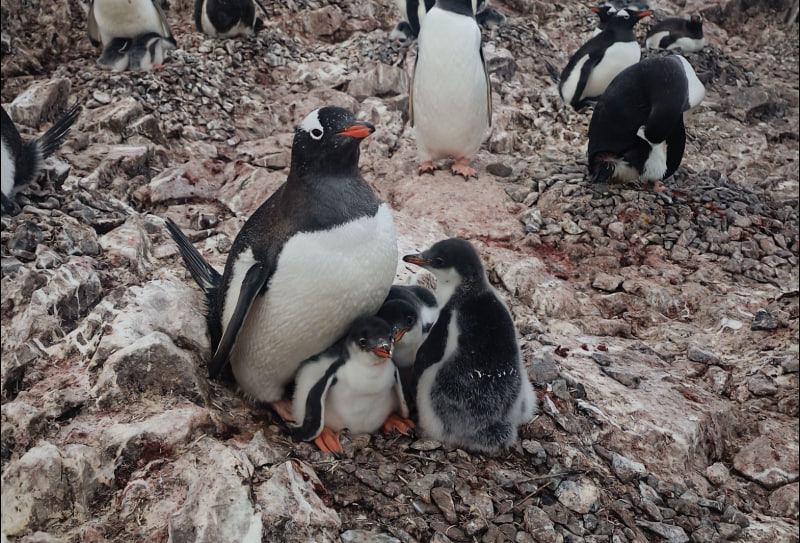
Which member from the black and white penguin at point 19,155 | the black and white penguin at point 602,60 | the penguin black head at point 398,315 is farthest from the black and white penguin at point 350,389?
the black and white penguin at point 602,60

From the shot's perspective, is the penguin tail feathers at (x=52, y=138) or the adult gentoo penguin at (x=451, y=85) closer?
the penguin tail feathers at (x=52, y=138)

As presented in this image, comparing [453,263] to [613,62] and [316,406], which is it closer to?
[316,406]

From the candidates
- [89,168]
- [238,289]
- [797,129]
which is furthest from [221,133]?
[797,129]

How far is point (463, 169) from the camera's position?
562 centimetres

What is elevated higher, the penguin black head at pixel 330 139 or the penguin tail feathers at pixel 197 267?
the penguin black head at pixel 330 139

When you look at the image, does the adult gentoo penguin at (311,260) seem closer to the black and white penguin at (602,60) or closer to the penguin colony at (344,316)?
the penguin colony at (344,316)

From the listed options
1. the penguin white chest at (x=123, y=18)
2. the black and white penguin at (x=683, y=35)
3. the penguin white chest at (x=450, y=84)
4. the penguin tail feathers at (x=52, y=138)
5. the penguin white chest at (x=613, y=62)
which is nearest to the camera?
the penguin tail feathers at (x=52, y=138)

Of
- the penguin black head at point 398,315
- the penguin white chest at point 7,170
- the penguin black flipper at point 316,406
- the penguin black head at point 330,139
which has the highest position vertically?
the penguin black head at point 330,139

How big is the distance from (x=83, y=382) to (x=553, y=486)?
162 cm

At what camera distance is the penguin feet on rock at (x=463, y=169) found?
18.3 ft

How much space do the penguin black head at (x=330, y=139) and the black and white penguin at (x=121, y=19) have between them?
4.83 meters

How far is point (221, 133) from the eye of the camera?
604cm

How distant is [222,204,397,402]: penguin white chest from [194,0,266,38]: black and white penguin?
533 centimetres

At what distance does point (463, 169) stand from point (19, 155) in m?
3.41
